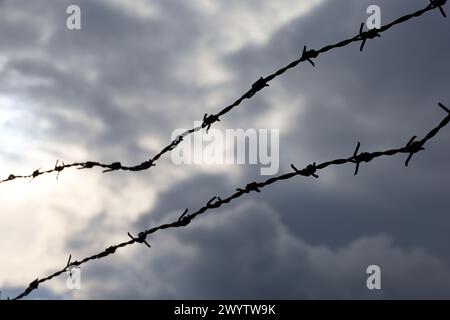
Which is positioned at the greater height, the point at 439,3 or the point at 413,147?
the point at 439,3

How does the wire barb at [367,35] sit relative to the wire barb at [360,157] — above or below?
above

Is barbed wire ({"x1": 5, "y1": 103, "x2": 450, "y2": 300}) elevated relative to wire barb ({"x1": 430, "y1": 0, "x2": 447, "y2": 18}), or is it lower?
lower

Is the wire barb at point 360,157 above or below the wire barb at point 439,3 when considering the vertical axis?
below

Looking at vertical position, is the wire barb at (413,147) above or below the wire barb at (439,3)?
below

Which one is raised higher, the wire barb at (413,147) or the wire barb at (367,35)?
the wire barb at (367,35)

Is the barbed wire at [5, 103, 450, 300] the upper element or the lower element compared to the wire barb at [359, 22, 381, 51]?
lower

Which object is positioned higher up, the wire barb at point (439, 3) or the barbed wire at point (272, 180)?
the wire barb at point (439, 3)
